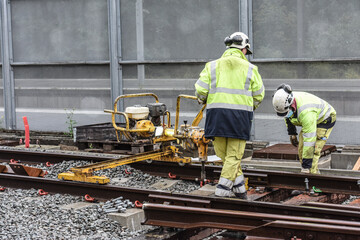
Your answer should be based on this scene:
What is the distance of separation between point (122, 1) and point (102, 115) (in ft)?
9.68

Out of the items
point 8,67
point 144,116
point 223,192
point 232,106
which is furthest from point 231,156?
point 8,67

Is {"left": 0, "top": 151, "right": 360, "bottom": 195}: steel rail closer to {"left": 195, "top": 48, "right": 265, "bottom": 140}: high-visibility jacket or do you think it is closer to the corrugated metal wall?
{"left": 195, "top": 48, "right": 265, "bottom": 140}: high-visibility jacket

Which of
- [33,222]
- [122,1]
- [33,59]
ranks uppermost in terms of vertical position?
[122,1]

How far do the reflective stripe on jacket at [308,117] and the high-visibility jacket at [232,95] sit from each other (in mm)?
1185

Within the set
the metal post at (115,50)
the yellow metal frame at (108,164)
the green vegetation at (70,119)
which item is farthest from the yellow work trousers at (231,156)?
the green vegetation at (70,119)

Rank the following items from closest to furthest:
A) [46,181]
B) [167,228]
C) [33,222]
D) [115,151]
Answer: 1. [167,228]
2. [33,222]
3. [46,181]
4. [115,151]

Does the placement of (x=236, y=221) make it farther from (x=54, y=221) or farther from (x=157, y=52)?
(x=157, y=52)

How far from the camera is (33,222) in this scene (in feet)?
23.0

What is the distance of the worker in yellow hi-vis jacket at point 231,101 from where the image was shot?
7.09m

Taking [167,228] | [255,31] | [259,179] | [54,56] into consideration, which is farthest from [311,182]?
[54,56]

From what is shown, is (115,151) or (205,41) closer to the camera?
(115,151)

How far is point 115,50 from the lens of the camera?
48.4ft

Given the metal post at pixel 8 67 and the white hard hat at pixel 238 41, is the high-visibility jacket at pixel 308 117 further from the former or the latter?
the metal post at pixel 8 67

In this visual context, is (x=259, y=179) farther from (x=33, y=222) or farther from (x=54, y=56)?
(x=54, y=56)
